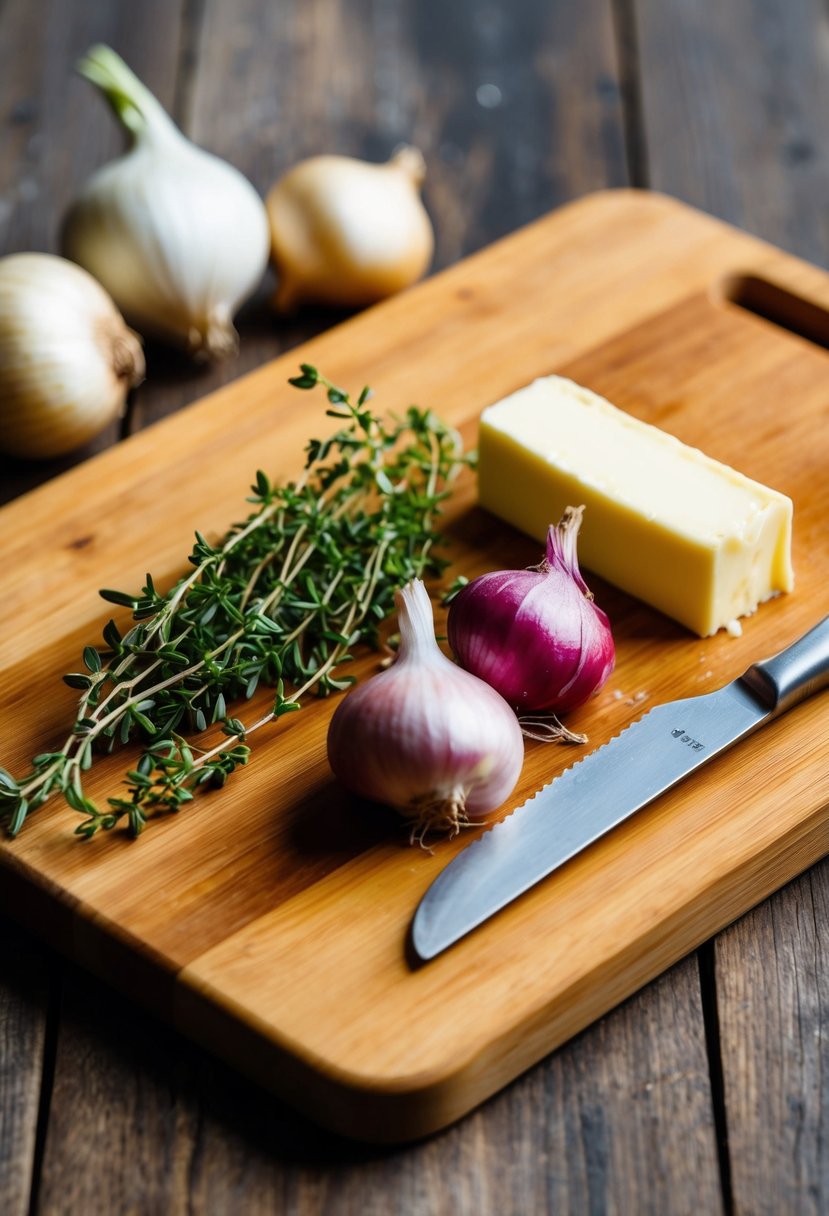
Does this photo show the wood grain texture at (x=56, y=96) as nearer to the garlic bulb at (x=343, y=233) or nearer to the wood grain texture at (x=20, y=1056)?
the garlic bulb at (x=343, y=233)

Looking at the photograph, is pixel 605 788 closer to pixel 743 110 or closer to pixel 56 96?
pixel 743 110

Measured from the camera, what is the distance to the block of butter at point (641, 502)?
6.42ft

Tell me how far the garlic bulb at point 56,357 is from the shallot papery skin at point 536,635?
846 millimetres

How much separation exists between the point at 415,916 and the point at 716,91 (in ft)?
7.86

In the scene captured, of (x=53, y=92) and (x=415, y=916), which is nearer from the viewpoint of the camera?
(x=415, y=916)

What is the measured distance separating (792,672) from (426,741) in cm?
48

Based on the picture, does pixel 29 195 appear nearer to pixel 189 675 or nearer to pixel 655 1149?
pixel 189 675

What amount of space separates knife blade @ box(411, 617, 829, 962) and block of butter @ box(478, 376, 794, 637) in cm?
17

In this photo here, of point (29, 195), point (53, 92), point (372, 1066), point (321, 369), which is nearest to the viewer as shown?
point (372, 1066)

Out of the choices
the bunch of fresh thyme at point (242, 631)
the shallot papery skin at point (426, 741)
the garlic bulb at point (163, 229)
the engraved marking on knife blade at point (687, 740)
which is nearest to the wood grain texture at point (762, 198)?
the engraved marking on knife blade at point (687, 740)

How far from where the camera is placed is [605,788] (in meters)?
1.71

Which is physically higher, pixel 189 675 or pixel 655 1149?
pixel 189 675

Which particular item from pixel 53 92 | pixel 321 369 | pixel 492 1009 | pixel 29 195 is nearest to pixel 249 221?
pixel 321 369

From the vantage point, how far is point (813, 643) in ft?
6.01
